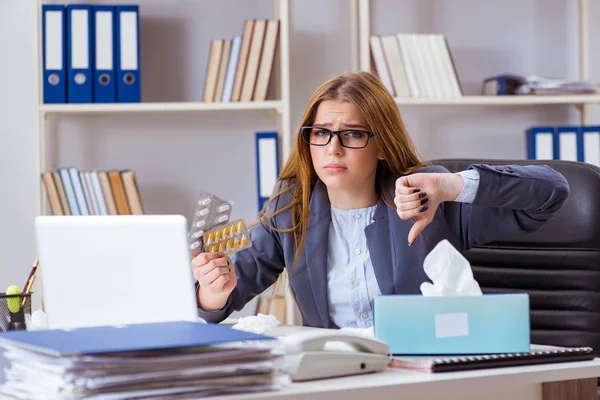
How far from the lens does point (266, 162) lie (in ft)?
10.9

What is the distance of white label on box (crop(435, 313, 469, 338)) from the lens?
1.24 meters

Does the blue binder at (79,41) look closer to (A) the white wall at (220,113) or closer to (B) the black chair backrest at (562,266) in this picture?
(A) the white wall at (220,113)

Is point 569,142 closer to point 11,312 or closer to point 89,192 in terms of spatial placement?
point 89,192

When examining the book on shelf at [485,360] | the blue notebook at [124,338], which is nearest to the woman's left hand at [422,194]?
the book on shelf at [485,360]

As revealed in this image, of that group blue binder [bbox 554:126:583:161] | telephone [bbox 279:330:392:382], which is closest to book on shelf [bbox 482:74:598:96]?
blue binder [bbox 554:126:583:161]

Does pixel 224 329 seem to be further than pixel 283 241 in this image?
No

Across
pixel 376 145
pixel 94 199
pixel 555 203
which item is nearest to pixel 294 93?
pixel 94 199

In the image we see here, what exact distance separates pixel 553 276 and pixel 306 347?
3.65ft

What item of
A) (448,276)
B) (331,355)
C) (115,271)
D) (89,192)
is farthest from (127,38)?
(331,355)

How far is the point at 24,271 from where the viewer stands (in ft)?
11.2

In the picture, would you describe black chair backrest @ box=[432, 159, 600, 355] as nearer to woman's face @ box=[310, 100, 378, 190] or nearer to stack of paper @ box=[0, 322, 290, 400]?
woman's face @ box=[310, 100, 378, 190]

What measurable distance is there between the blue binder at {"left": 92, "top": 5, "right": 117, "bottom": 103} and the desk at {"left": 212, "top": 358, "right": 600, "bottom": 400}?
2.27 m

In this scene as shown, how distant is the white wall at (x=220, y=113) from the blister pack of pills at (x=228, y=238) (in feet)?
6.75

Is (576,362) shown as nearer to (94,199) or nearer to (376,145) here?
(376,145)
